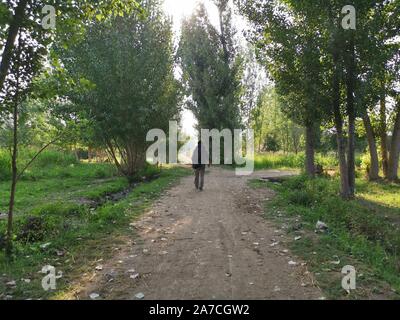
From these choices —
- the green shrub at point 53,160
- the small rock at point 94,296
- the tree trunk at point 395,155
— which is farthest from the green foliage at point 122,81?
the small rock at point 94,296

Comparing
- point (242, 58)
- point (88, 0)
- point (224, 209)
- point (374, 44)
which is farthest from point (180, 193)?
point (242, 58)

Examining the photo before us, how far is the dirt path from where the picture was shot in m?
5.77

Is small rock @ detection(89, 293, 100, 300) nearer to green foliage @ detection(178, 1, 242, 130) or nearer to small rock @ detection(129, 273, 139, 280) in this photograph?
small rock @ detection(129, 273, 139, 280)

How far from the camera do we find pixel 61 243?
831cm

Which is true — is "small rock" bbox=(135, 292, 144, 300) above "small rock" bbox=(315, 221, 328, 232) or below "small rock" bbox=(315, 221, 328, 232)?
below

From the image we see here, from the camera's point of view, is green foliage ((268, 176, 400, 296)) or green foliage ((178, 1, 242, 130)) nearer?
green foliage ((268, 176, 400, 296))

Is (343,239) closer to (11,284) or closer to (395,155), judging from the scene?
(11,284)

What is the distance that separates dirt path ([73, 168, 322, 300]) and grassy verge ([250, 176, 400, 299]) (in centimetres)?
41

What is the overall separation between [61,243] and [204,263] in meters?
3.48

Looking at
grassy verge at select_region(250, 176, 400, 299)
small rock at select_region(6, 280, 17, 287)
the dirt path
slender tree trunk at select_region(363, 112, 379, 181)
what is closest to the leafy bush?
the dirt path

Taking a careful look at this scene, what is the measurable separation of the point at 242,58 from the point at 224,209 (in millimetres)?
23803

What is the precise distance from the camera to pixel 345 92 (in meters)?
14.8

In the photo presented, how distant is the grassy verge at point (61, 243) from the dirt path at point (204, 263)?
0.53 meters

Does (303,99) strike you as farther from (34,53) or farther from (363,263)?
(34,53)
